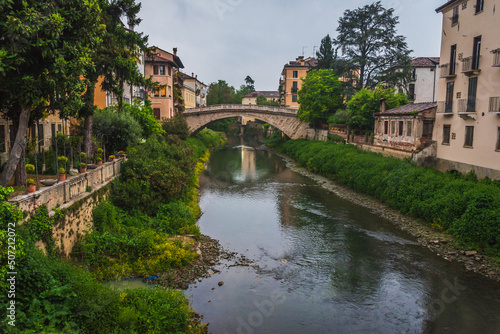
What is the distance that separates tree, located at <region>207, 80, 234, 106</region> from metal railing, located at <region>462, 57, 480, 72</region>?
74.5 meters

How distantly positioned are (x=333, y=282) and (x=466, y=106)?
13798 millimetres

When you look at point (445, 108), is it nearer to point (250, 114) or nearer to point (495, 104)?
point (495, 104)

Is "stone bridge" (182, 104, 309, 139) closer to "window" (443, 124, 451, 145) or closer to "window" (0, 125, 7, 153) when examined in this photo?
"window" (443, 124, 451, 145)

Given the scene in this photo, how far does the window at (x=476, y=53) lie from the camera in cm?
2028

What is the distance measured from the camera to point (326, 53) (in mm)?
54531

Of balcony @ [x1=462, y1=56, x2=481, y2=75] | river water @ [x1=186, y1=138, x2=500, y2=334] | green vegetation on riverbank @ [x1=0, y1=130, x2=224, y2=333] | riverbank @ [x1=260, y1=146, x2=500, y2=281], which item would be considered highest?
balcony @ [x1=462, y1=56, x2=481, y2=75]

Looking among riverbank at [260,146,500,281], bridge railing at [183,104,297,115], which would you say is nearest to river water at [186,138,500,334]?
riverbank at [260,146,500,281]

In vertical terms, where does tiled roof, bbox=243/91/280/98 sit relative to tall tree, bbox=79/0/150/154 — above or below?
above

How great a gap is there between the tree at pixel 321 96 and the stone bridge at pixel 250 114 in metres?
4.07

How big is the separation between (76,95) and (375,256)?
13112 millimetres

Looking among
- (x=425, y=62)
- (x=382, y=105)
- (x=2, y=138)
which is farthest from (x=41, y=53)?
(x=425, y=62)

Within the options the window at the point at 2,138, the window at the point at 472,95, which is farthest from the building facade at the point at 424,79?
the window at the point at 2,138

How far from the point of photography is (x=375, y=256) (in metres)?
15.9

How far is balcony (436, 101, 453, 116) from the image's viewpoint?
2282cm
